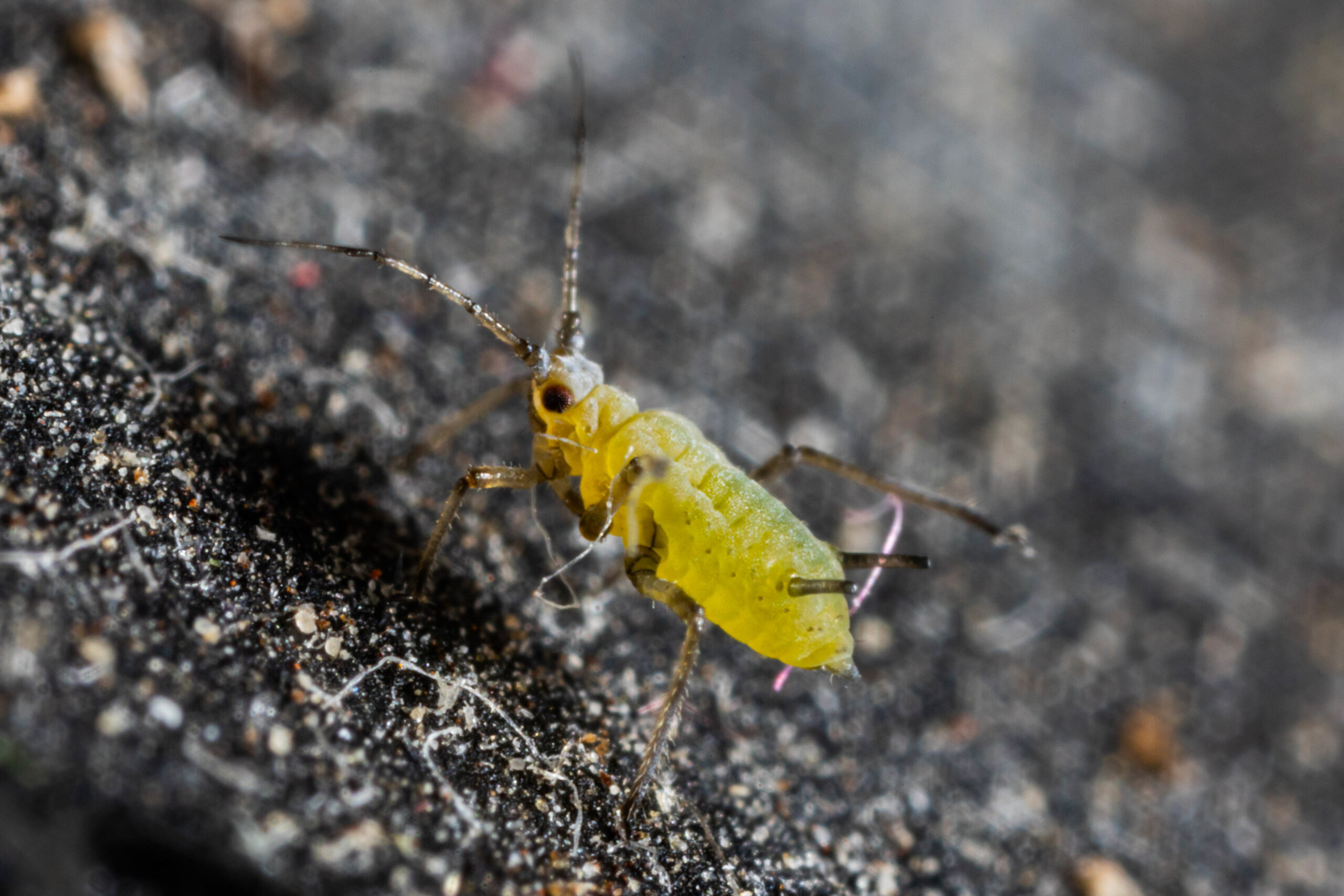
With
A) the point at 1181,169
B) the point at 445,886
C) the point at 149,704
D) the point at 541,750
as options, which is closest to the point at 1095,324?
the point at 1181,169

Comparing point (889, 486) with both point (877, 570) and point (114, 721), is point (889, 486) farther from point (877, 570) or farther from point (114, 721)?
point (114, 721)

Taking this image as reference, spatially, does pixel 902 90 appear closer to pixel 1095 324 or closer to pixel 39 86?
pixel 1095 324

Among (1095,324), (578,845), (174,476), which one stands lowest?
(578,845)

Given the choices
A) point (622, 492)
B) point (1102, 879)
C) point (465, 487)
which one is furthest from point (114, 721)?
point (1102, 879)

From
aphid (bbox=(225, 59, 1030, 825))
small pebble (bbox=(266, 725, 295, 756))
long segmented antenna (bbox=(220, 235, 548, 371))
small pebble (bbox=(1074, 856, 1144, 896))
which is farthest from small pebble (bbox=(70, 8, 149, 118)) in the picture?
small pebble (bbox=(1074, 856, 1144, 896))

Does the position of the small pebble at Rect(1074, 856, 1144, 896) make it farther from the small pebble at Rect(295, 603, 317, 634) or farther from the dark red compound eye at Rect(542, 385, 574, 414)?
the small pebble at Rect(295, 603, 317, 634)

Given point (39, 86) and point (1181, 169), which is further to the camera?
point (1181, 169)

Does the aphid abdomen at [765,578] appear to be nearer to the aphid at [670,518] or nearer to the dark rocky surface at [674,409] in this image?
the aphid at [670,518]

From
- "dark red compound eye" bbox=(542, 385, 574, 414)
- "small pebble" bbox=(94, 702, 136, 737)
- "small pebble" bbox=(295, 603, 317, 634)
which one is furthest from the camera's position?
"dark red compound eye" bbox=(542, 385, 574, 414)
